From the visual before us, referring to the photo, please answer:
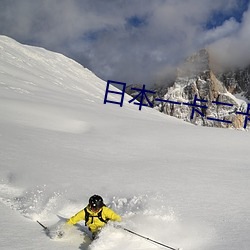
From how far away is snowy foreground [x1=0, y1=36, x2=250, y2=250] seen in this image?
5.05 m

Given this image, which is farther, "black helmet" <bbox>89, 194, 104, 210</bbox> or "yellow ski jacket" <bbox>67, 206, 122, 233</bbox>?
"yellow ski jacket" <bbox>67, 206, 122, 233</bbox>

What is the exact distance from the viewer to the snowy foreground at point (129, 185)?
505cm

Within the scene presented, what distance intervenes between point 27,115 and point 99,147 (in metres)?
6.34

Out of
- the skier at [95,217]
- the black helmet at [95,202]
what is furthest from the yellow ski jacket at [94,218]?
the black helmet at [95,202]

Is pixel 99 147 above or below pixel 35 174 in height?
Result: above

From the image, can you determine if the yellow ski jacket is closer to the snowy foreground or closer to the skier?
the skier

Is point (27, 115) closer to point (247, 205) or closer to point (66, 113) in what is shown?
point (66, 113)

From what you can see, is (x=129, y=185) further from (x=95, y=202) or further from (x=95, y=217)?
(x=95, y=202)

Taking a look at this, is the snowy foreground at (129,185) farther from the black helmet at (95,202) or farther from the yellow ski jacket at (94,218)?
the black helmet at (95,202)

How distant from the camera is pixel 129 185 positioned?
7348 mm

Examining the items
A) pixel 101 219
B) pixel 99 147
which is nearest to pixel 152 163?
pixel 99 147

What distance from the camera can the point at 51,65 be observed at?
227ft

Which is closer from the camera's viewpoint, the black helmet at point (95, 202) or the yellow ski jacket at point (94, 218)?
the black helmet at point (95, 202)

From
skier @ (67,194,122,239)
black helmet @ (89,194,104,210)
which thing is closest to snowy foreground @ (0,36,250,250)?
skier @ (67,194,122,239)
